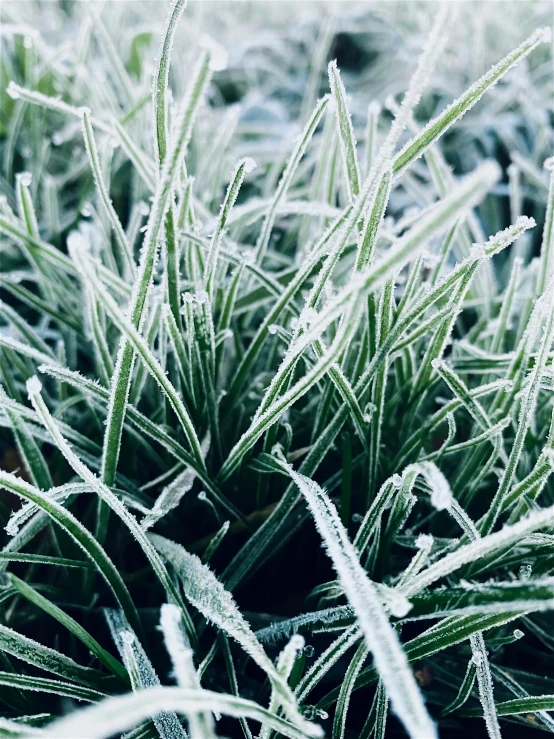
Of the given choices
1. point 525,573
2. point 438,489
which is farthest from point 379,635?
point 525,573

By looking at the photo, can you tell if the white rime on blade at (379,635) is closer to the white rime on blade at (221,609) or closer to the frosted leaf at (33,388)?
the white rime on blade at (221,609)

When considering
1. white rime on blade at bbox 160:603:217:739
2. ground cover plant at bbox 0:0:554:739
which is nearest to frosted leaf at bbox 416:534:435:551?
ground cover plant at bbox 0:0:554:739

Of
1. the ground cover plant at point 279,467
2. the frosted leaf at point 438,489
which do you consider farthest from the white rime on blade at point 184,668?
the frosted leaf at point 438,489

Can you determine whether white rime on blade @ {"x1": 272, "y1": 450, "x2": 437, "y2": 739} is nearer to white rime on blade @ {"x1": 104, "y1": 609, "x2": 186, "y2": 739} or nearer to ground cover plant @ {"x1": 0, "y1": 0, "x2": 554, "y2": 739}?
ground cover plant @ {"x1": 0, "y1": 0, "x2": 554, "y2": 739}

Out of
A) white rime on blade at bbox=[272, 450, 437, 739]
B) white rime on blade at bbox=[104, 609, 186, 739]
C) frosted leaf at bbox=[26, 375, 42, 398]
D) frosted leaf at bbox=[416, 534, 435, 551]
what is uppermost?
frosted leaf at bbox=[26, 375, 42, 398]

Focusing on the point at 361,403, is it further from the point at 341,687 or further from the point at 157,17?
the point at 157,17

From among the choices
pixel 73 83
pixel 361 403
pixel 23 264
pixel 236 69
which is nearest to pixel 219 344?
pixel 361 403

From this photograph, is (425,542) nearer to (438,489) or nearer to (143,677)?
(438,489)

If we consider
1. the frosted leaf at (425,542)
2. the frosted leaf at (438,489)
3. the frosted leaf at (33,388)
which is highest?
the frosted leaf at (33,388)
